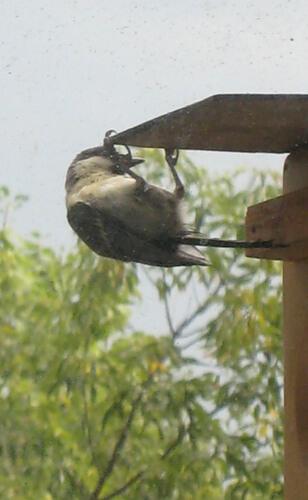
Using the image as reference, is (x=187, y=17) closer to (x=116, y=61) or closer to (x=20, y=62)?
(x=116, y=61)

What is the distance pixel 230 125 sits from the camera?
120cm

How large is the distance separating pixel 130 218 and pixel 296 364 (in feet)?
0.84

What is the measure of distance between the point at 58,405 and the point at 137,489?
179 mm

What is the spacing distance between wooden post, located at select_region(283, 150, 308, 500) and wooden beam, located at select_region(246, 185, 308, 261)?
0.08 ft

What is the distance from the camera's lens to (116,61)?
1.63 metres

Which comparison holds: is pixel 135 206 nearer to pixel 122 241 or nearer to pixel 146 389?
pixel 122 241

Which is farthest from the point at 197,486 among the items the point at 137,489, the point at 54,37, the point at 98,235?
the point at 54,37

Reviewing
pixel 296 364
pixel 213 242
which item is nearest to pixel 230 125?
pixel 213 242

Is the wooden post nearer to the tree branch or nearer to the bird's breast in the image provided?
the bird's breast

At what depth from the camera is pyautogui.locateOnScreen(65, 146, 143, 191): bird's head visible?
4.74 ft

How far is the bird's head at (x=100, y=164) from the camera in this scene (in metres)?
1.45

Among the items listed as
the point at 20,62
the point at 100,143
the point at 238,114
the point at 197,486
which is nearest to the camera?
the point at 238,114

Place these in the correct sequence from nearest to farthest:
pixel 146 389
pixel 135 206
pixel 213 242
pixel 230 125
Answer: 1. pixel 230 125
2. pixel 213 242
3. pixel 135 206
4. pixel 146 389

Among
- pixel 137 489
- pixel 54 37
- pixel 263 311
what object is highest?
pixel 54 37
